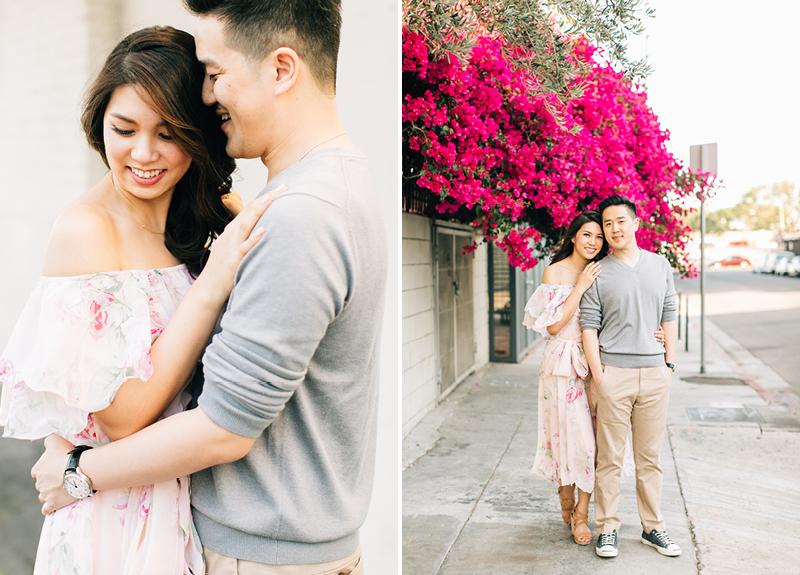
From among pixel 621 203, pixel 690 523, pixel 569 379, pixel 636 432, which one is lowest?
pixel 690 523

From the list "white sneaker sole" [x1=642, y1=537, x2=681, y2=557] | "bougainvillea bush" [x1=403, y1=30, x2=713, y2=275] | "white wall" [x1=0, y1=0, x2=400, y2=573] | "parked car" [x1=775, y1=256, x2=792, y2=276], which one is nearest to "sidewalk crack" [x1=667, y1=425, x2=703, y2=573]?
"white sneaker sole" [x1=642, y1=537, x2=681, y2=557]

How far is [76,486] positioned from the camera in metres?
1.17

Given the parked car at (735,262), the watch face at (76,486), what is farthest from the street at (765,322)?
the parked car at (735,262)

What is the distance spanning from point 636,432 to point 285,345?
3.44 meters

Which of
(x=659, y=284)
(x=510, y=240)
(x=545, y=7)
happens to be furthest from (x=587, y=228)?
(x=545, y=7)

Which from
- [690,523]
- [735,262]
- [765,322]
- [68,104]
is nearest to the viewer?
[68,104]

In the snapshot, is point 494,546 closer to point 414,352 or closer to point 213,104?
point 414,352

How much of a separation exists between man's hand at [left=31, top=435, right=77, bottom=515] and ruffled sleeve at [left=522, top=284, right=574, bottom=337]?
3.26 meters

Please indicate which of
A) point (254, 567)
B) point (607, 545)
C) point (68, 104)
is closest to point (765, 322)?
point (607, 545)

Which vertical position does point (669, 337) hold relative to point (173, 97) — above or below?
below

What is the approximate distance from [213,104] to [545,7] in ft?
10.8

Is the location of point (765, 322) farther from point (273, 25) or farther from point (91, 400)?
point (91, 400)

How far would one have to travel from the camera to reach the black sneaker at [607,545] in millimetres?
3609

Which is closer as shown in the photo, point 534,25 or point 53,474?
point 53,474
